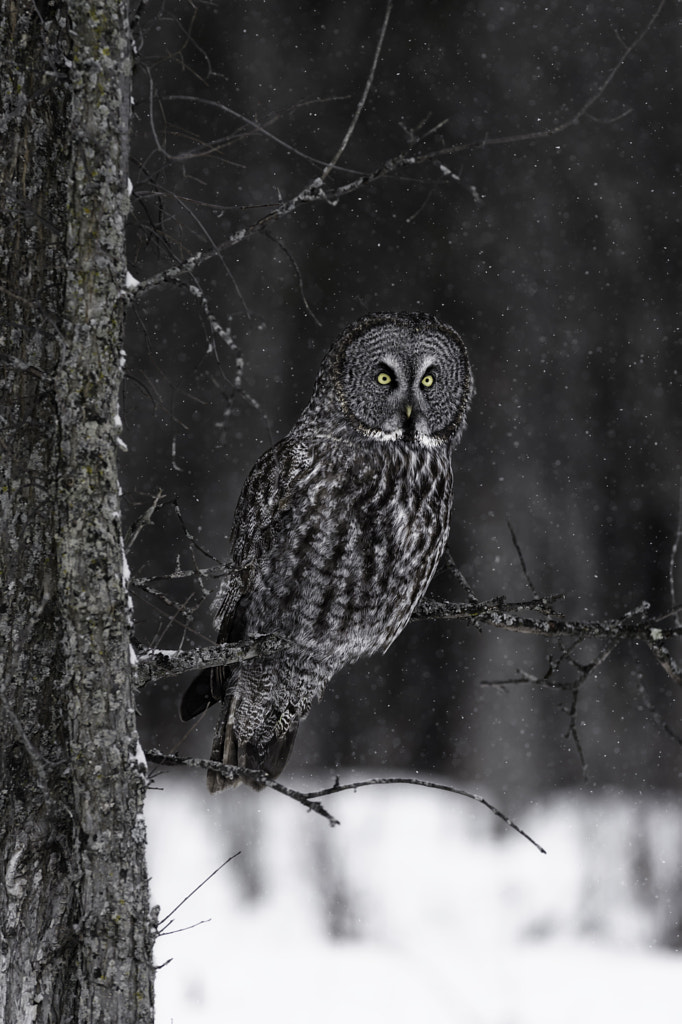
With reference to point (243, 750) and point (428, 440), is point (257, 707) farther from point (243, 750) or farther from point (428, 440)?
point (428, 440)

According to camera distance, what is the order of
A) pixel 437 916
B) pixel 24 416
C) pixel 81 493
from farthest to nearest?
pixel 437 916
pixel 24 416
pixel 81 493

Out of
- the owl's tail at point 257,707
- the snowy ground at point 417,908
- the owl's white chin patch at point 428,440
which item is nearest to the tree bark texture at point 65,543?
the owl's tail at point 257,707

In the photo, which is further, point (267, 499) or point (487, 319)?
point (487, 319)

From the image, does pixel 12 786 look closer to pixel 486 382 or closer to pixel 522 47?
pixel 486 382

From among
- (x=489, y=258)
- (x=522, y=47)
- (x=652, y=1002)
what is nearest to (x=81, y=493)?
(x=652, y=1002)

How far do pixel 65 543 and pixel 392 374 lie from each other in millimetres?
1450

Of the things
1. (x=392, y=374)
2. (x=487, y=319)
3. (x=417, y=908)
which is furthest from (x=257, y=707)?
(x=487, y=319)

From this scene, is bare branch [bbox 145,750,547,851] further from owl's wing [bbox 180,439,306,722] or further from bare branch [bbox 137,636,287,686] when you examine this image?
owl's wing [bbox 180,439,306,722]

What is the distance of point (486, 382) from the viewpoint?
8508mm

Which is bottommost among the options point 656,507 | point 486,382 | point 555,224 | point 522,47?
point 656,507

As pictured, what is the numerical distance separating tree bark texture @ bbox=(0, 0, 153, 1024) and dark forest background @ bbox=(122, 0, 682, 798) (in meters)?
5.23

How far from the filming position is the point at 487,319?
28.2 feet

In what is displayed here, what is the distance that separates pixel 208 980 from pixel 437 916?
A: 6.85 feet

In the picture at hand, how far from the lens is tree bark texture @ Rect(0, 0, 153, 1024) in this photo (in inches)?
72.1
